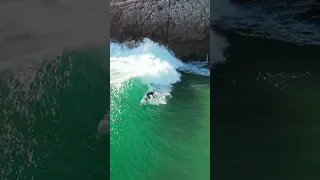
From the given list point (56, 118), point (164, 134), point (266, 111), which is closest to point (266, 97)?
point (266, 111)

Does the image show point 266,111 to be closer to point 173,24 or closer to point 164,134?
point 164,134

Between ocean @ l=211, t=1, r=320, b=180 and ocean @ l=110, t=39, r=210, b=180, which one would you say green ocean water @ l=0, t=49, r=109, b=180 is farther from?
ocean @ l=211, t=1, r=320, b=180

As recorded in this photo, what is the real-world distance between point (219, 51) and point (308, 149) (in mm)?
777

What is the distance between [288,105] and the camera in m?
2.23

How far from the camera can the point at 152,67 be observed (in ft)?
7.55

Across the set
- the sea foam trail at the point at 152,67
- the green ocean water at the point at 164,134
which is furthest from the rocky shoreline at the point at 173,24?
the green ocean water at the point at 164,134

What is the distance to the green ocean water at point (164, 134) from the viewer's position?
226 cm

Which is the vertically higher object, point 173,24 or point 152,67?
point 173,24

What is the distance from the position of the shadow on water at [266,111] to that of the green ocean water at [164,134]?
0.26 feet

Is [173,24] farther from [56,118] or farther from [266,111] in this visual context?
[56,118]

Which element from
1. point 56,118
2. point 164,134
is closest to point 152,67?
point 164,134

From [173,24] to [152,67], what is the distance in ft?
0.95

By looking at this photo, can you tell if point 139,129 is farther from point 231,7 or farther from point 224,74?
point 231,7

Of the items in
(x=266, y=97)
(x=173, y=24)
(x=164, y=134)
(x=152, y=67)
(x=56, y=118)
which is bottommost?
(x=164, y=134)
